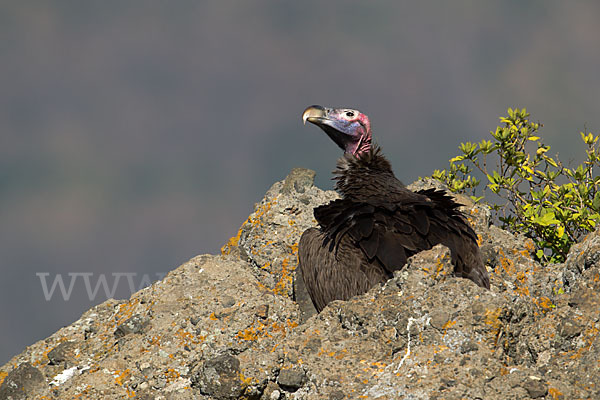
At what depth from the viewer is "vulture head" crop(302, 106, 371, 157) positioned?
854cm

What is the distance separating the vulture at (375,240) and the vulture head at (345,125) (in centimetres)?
161

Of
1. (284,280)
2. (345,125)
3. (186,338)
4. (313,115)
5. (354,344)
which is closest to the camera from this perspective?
(354,344)

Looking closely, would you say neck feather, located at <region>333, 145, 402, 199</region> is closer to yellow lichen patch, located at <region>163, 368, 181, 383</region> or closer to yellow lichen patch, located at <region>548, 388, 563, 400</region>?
yellow lichen patch, located at <region>163, 368, 181, 383</region>

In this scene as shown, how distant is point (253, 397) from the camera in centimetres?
409

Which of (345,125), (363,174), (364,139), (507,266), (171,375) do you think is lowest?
(171,375)

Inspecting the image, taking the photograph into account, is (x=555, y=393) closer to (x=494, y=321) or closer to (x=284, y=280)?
(x=494, y=321)

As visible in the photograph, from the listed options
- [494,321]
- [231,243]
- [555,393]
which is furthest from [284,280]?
[555,393]

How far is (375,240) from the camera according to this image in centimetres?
598

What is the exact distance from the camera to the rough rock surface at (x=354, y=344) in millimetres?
3541

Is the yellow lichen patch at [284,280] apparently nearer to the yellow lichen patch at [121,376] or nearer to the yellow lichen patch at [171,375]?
the yellow lichen patch at [171,375]

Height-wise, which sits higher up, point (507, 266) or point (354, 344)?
point (507, 266)

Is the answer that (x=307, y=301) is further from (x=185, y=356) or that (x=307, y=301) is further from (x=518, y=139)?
(x=518, y=139)

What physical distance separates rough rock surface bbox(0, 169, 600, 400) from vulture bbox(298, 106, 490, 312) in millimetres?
509

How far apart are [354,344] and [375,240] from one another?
2.09m
